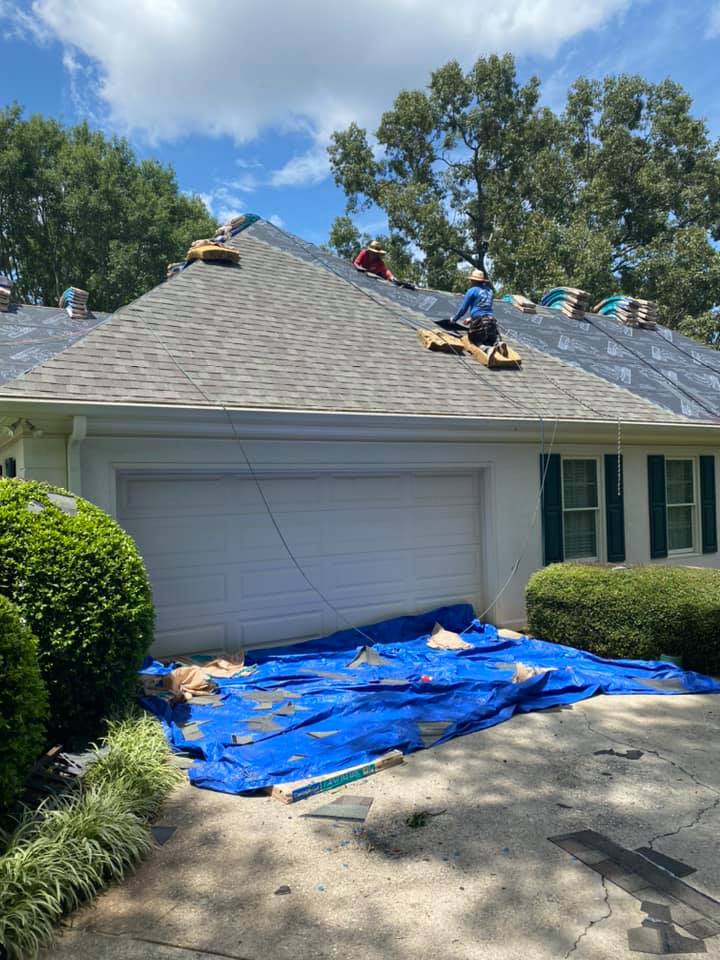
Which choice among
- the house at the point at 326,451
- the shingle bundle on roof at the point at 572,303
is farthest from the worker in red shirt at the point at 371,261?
the shingle bundle on roof at the point at 572,303

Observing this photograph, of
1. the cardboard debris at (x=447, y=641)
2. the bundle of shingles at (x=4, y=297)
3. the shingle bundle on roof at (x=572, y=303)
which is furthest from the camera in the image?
the shingle bundle on roof at (x=572, y=303)

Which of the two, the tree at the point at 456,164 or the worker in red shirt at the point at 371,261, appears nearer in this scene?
the worker in red shirt at the point at 371,261

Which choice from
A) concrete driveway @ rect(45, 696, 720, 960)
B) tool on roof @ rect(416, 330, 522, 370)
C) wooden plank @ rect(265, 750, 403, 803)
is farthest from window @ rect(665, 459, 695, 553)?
wooden plank @ rect(265, 750, 403, 803)

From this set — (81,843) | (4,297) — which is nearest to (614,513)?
(81,843)

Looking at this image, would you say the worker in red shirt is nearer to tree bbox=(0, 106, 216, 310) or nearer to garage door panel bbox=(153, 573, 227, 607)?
garage door panel bbox=(153, 573, 227, 607)

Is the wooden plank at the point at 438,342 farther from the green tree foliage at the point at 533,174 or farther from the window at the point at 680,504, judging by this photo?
the green tree foliage at the point at 533,174

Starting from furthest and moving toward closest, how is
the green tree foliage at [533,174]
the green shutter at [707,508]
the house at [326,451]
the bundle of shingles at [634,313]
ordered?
the green tree foliage at [533,174]
the bundle of shingles at [634,313]
the green shutter at [707,508]
the house at [326,451]

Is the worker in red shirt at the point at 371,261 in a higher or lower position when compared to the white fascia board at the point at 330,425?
higher

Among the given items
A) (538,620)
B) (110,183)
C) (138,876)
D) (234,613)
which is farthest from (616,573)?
(110,183)

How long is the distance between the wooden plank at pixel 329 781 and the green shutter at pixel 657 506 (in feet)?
22.9

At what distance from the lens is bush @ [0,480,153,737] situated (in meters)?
4.90

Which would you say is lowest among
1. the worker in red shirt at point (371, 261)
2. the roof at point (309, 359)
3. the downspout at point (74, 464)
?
the downspout at point (74, 464)

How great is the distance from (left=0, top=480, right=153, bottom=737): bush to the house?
169 centimetres

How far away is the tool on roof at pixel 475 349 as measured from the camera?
10648 millimetres
